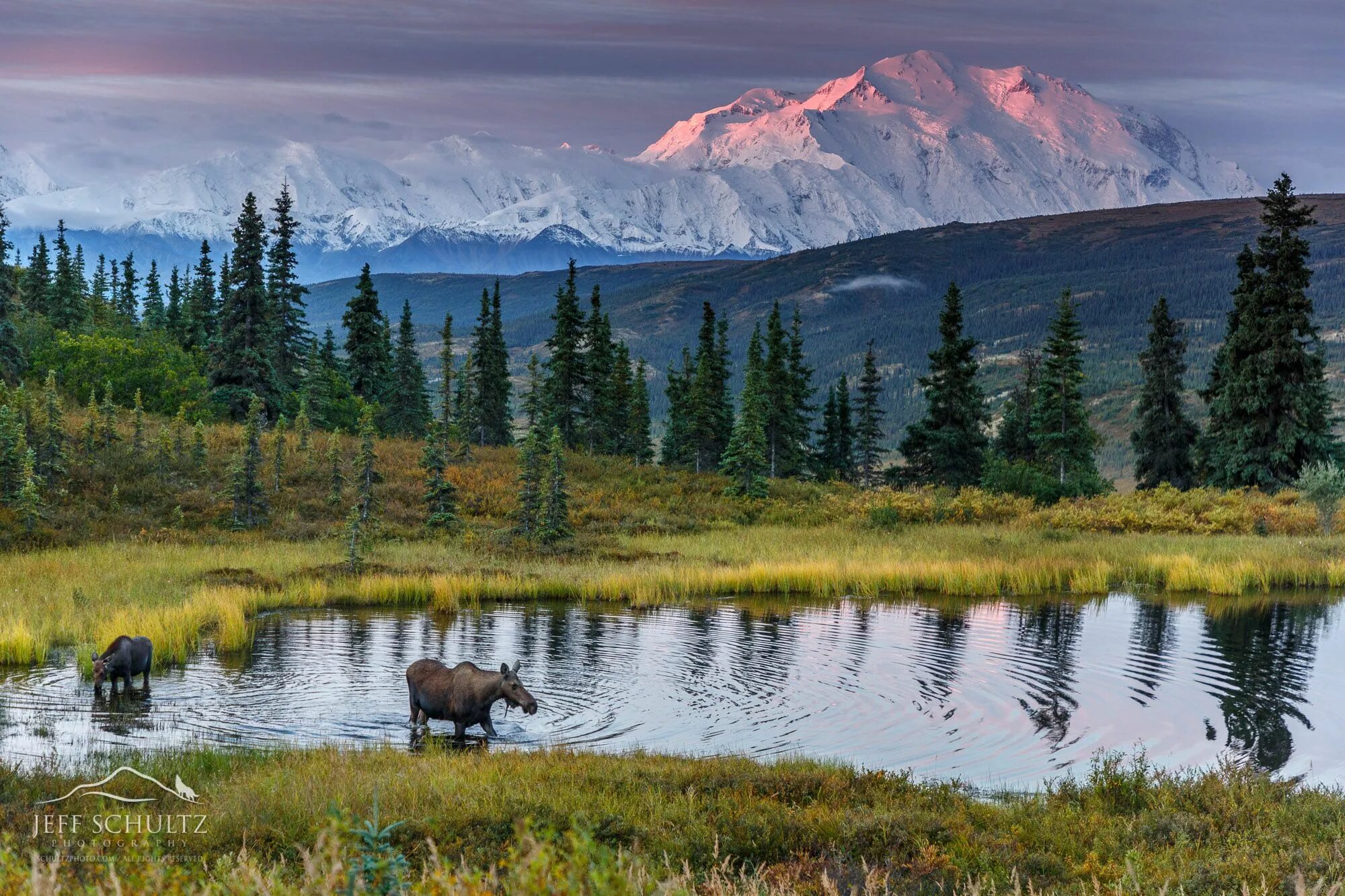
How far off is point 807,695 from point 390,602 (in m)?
14.5

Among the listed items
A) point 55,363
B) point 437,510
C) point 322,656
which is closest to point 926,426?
point 437,510

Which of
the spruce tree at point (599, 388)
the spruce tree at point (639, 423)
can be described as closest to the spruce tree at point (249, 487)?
the spruce tree at point (599, 388)

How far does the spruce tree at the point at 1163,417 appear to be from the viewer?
70375mm

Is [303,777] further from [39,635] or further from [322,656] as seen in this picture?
[39,635]

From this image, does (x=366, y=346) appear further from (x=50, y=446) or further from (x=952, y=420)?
(x=952, y=420)

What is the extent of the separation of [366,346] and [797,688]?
6320 cm

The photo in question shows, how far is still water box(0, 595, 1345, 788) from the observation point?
16891 mm

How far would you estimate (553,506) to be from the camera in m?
42.0

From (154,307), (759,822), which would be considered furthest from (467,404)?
(759,822)

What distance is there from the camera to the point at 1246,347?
199 ft

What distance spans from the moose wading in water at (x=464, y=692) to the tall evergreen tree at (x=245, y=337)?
1878 inches

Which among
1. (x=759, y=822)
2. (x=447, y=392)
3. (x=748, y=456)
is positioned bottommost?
(x=759, y=822)

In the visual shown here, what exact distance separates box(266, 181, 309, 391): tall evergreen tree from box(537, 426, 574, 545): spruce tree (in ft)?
95.5

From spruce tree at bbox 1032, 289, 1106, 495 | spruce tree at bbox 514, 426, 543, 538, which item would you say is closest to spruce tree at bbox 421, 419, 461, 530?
spruce tree at bbox 514, 426, 543, 538
